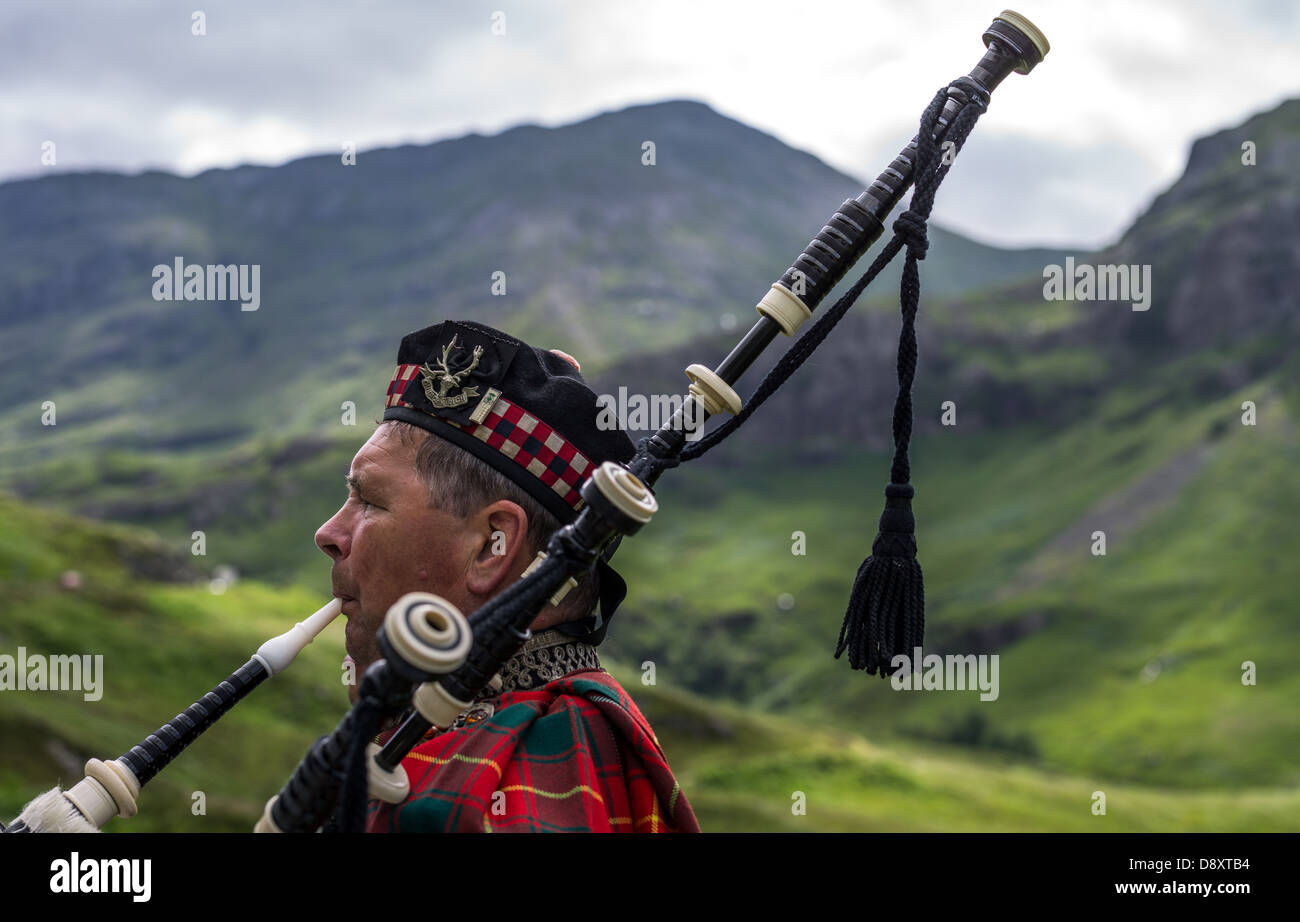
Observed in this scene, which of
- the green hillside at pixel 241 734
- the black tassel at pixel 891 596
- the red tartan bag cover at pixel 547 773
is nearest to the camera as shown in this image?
the red tartan bag cover at pixel 547 773

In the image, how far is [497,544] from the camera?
4.23 meters

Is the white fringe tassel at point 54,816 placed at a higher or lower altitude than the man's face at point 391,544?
lower

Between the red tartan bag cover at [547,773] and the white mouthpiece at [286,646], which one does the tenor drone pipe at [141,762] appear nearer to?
the white mouthpiece at [286,646]

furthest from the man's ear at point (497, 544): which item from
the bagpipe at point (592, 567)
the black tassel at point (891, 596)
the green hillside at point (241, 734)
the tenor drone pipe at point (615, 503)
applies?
the green hillside at point (241, 734)

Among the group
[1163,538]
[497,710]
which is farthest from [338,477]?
[497,710]

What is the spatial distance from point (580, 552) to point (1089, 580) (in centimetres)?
13198

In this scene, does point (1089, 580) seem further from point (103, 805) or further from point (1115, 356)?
point (103, 805)

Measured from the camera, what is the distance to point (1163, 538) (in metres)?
132

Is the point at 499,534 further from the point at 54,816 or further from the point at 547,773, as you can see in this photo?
the point at 54,816

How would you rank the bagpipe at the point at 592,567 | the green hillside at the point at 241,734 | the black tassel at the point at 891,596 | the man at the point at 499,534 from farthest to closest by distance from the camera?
the green hillside at the point at 241,734 → the black tassel at the point at 891,596 → the man at the point at 499,534 → the bagpipe at the point at 592,567

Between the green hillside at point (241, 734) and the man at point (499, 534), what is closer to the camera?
the man at point (499, 534)

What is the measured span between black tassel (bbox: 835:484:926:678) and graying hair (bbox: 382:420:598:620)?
41.4 inches

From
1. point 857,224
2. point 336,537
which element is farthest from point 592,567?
point 857,224

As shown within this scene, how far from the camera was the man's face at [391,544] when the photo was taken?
4215 millimetres
